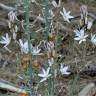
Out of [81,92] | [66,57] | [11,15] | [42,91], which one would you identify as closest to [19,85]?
[81,92]

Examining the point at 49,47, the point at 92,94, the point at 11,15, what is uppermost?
the point at 11,15

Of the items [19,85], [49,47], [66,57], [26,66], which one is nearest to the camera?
[49,47]

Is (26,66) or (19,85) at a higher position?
(26,66)

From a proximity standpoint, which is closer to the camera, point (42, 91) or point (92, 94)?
point (42, 91)

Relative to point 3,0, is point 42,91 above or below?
below

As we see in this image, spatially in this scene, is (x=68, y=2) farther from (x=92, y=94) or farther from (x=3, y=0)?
(x=92, y=94)

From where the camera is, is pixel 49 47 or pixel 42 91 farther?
pixel 42 91

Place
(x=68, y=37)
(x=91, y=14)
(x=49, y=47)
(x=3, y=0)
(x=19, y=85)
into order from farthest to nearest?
(x=3, y=0)
(x=91, y=14)
(x=68, y=37)
(x=19, y=85)
(x=49, y=47)

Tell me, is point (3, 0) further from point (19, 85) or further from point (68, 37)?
point (19, 85)

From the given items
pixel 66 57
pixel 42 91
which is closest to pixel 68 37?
pixel 66 57
